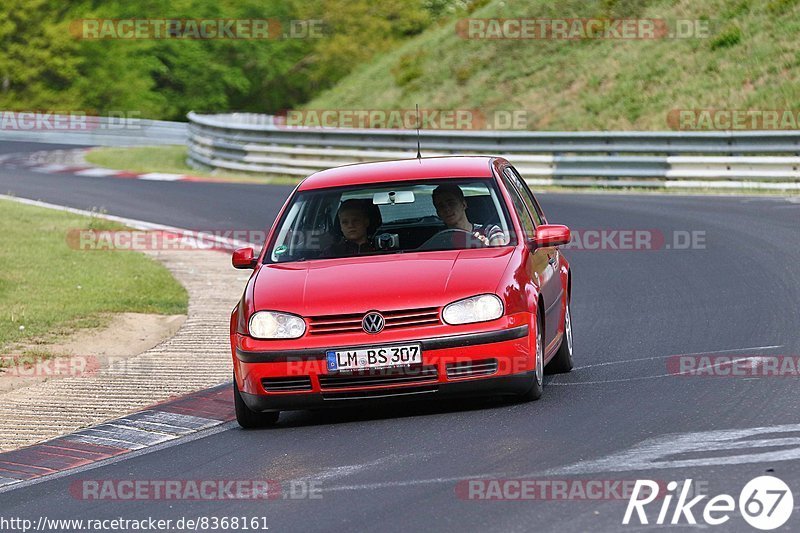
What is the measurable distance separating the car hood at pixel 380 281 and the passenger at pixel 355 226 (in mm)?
234

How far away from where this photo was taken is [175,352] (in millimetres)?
11734

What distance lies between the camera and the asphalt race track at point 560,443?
240 inches

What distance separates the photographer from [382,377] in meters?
8.06

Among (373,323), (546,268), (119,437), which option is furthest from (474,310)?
(119,437)

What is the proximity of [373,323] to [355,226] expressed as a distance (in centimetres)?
139

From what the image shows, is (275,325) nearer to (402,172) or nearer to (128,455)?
(128,455)

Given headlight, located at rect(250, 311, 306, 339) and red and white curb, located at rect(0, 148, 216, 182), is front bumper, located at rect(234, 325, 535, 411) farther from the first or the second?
red and white curb, located at rect(0, 148, 216, 182)

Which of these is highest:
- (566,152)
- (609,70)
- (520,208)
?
(609,70)

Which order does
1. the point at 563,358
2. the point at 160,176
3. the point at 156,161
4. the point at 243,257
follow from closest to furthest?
the point at 243,257, the point at 563,358, the point at 160,176, the point at 156,161

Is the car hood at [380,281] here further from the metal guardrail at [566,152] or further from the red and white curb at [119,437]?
the metal guardrail at [566,152]

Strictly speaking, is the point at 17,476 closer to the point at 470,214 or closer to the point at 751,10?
the point at 470,214

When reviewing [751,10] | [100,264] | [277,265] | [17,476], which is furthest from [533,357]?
[751,10]

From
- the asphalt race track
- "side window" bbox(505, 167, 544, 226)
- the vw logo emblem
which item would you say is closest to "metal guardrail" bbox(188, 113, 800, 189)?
the asphalt race track

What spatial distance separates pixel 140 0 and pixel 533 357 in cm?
8140
